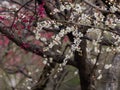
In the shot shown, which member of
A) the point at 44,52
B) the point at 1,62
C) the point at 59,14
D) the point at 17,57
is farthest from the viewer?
the point at 17,57

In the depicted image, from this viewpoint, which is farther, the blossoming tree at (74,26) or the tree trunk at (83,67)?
the tree trunk at (83,67)

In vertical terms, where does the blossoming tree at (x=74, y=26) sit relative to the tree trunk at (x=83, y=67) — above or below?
above

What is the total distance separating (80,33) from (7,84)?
303 inches

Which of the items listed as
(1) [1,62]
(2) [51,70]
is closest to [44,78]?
(2) [51,70]

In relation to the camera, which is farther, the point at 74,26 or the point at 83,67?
the point at 83,67

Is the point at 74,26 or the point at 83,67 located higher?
the point at 74,26

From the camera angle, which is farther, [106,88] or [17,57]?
[17,57]

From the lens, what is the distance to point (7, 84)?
1170cm

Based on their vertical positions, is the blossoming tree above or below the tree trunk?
above

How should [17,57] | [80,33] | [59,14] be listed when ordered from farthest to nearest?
1. [17,57]
2. [59,14]
3. [80,33]

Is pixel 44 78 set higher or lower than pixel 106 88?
lower

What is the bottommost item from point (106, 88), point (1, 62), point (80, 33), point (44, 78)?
point (1, 62)

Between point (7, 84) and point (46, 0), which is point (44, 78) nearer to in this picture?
point (46, 0)

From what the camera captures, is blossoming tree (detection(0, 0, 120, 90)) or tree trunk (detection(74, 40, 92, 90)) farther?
tree trunk (detection(74, 40, 92, 90))
